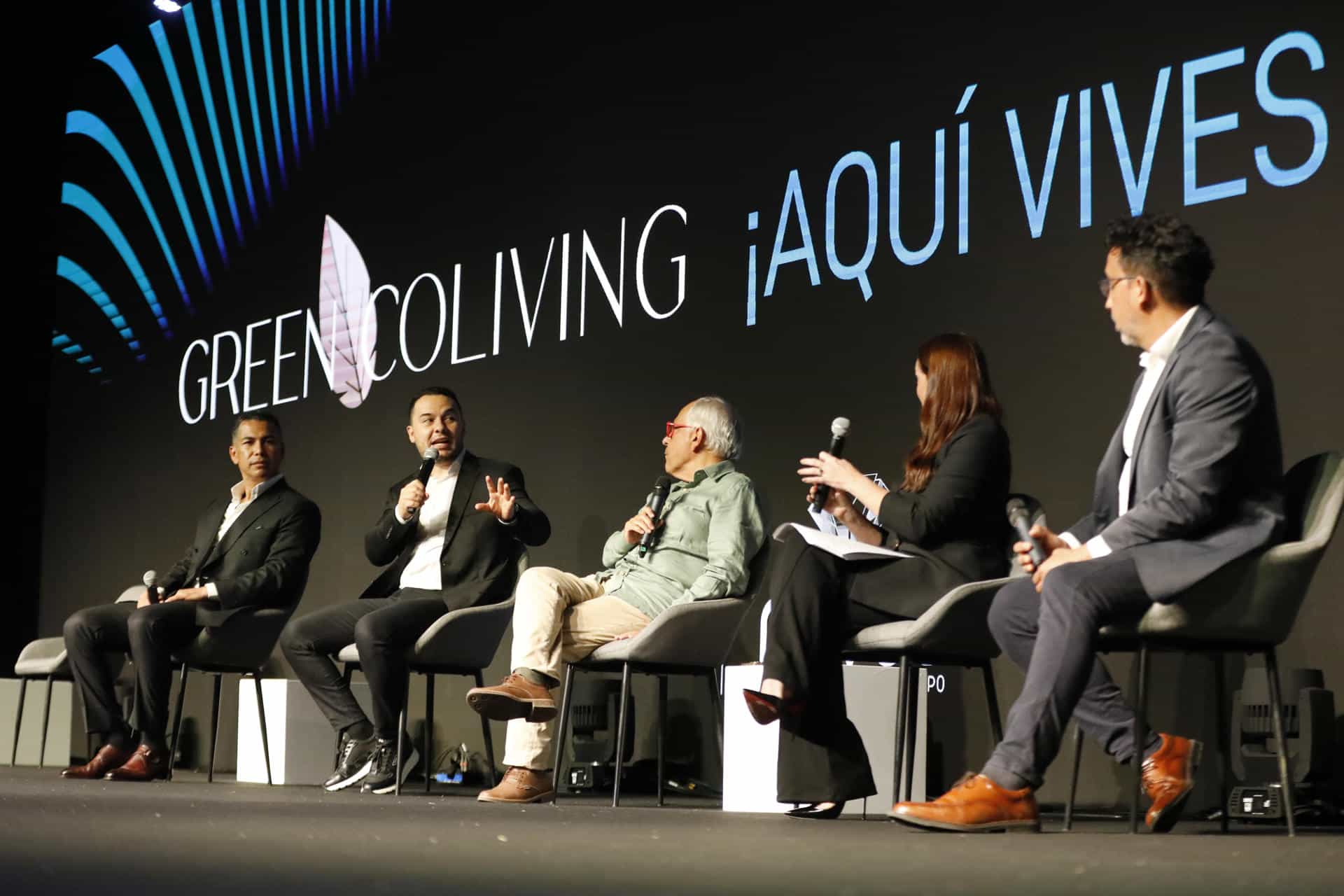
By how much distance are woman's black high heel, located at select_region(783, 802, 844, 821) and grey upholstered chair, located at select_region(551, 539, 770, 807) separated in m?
0.54

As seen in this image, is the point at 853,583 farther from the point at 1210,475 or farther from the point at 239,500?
the point at 239,500

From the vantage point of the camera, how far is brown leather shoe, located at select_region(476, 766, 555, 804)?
13.0 ft

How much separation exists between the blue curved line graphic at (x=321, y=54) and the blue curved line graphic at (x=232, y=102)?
613 mm

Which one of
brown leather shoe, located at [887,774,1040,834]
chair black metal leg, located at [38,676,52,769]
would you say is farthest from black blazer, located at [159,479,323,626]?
brown leather shoe, located at [887,774,1040,834]

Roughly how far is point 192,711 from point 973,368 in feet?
16.8

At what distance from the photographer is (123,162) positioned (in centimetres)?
821

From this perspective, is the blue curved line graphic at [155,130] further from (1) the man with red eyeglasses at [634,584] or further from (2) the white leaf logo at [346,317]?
(1) the man with red eyeglasses at [634,584]

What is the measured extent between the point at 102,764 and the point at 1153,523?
3698 mm

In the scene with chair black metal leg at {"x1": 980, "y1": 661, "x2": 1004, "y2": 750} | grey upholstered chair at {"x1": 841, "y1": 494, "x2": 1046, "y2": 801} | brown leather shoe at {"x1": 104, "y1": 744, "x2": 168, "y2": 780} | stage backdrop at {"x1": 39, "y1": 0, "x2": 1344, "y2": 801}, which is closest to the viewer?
grey upholstered chair at {"x1": 841, "y1": 494, "x2": 1046, "y2": 801}

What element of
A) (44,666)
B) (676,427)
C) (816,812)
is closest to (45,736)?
(44,666)

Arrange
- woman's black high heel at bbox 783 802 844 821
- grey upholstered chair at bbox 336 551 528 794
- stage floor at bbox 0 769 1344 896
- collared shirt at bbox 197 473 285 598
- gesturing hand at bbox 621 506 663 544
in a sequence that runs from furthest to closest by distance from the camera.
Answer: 1. collared shirt at bbox 197 473 285 598
2. grey upholstered chair at bbox 336 551 528 794
3. gesturing hand at bbox 621 506 663 544
4. woman's black high heel at bbox 783 802 844 821
5. stage floor at bbox 0 769 1344 896

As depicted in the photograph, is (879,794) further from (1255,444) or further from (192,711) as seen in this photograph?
(192,711)

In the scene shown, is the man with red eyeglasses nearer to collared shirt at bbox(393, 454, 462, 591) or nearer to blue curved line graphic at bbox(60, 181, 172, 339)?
collared shirt at bbox(393, 454, 462, 591)

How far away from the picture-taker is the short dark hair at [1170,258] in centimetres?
293
